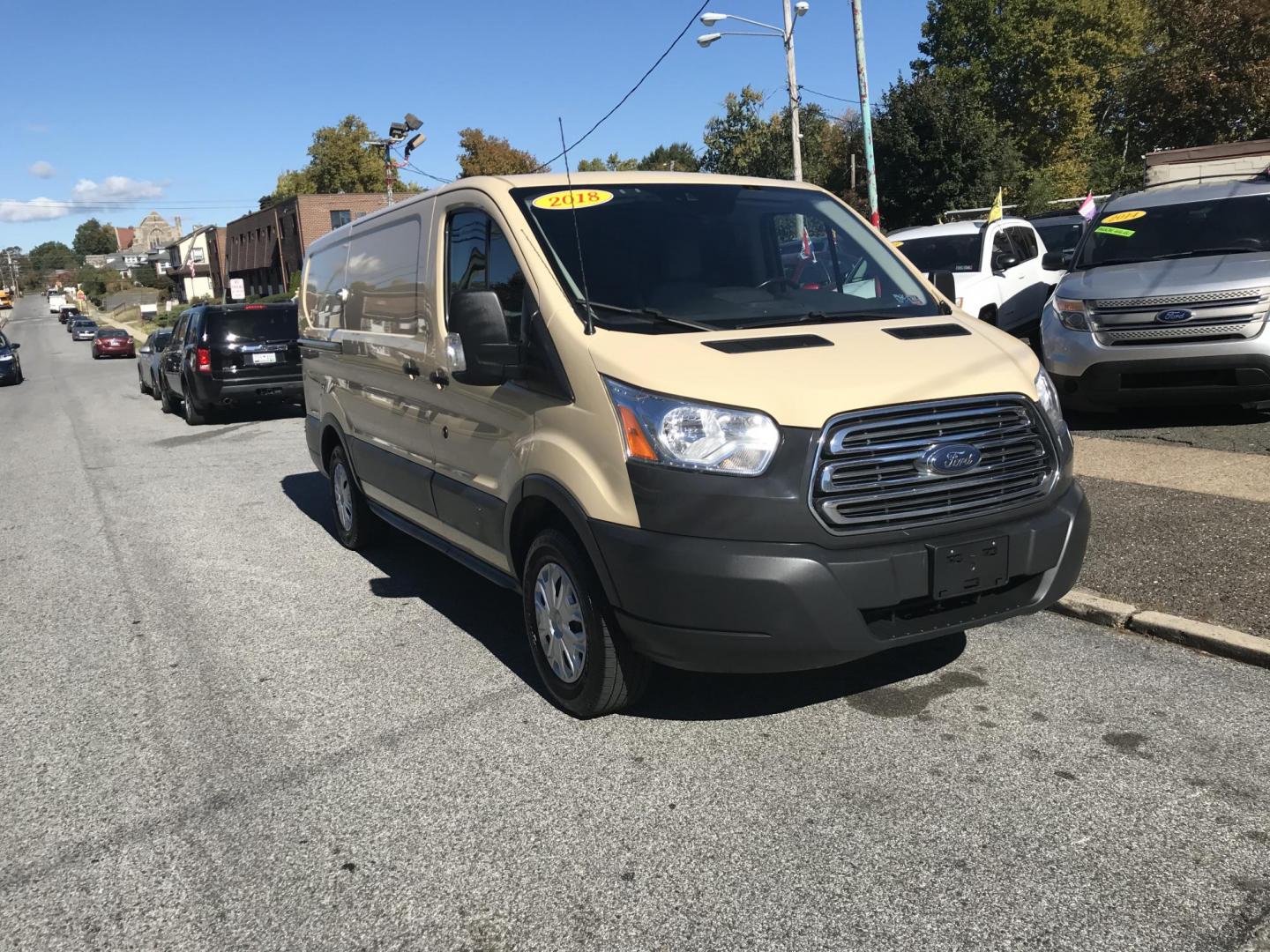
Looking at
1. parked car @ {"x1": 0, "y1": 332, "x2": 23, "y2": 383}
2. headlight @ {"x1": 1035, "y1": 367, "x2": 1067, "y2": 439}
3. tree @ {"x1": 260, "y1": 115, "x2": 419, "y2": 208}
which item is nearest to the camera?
headlight @ {"x1": 1035, "y1": 367, "x2": 1067, "y2": 439}

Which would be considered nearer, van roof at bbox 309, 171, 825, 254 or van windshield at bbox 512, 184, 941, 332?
van windshield at bbox 512, 184, 941, 332

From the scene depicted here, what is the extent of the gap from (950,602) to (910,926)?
1.30 meters

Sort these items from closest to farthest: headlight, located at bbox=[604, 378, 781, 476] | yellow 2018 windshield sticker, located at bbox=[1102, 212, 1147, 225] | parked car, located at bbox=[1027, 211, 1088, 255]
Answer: headlight, located at bbox=[604, 378, 781, 476] → yellow 2018 windshield sticker, located at bbox=[1102, 212, 1147, 225] → parked car, located at bbox=[1027, 211, 1088, 255]

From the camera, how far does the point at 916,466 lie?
3.62 m

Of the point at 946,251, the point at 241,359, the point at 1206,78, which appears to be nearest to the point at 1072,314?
the point at 946,251

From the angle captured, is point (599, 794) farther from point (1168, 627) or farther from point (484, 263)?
point (1168, 627)

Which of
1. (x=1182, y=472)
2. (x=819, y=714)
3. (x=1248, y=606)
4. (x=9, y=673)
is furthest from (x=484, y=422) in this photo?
(x=1182, y=472)

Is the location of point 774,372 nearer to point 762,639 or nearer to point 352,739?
point 762,639

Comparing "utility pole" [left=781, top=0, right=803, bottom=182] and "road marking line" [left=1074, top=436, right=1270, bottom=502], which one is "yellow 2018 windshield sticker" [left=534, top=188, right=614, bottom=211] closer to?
"road marking line" [left=1074, top=436, right=1270, bottom=502]

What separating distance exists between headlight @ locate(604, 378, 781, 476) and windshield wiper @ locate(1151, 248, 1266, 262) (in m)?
7.03

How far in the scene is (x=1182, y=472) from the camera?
7438mm

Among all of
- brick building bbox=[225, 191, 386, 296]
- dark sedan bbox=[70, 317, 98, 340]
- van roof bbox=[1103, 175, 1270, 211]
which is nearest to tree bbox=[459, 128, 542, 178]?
brick building bbox=[225, 191, 386, 296]

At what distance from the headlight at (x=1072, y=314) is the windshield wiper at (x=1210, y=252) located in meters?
0.89

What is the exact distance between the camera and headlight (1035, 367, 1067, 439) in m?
4.02
